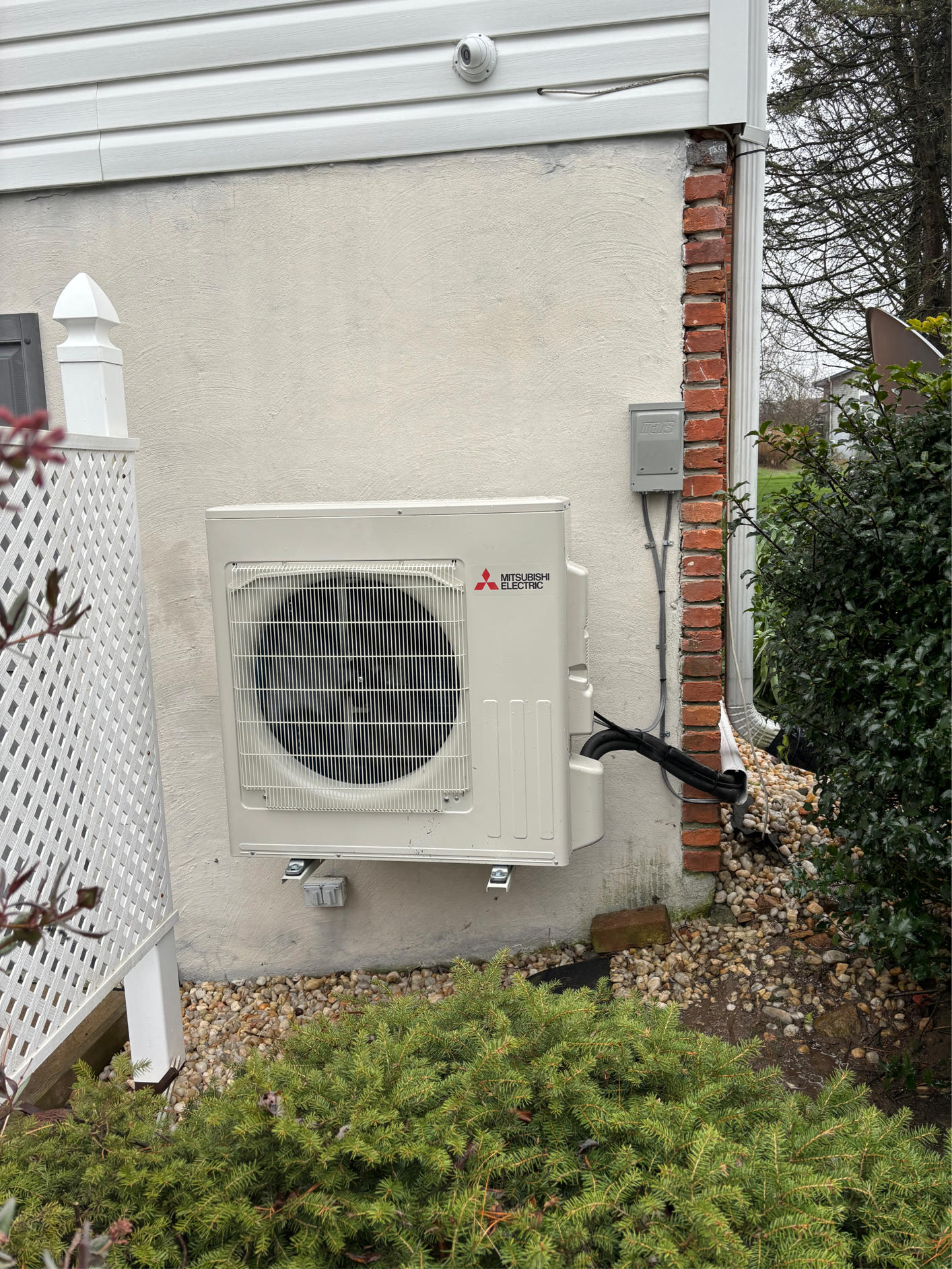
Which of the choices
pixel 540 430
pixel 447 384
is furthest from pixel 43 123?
pixel 540 430

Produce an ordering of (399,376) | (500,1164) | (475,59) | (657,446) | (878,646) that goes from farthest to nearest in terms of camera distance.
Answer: (399,376) → (657,446) → (475,59) → (878,646) → (500,1164)

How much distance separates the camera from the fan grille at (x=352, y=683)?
220cm

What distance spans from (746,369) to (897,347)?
0.59 m

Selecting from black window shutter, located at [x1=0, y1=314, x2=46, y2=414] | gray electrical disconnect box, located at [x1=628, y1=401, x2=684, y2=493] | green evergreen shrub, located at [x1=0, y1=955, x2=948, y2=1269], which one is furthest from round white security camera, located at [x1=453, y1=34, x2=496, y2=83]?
green evergreen shrub, located at [x1=0, y1=955, x2=948, y2=1269]

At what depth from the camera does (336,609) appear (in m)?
2.22

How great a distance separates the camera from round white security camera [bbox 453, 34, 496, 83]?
7.89 ft

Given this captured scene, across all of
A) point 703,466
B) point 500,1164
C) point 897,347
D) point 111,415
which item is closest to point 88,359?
point 111,415

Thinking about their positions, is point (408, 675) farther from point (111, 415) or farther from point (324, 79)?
point (324, 79)

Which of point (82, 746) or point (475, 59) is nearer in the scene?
point (82, 746)

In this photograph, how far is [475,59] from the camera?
95.0 inches

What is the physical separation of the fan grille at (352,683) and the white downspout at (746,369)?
3.53ft

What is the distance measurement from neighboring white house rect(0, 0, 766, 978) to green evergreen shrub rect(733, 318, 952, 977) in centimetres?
50

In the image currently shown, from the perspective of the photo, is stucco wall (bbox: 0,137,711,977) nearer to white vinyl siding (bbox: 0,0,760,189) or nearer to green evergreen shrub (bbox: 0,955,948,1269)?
white vinyl siding (bbox: 0,0,760,189)

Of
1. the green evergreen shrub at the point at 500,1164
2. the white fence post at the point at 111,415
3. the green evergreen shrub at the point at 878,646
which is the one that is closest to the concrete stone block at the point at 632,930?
the green evergreen shrub at the point at 878,646
